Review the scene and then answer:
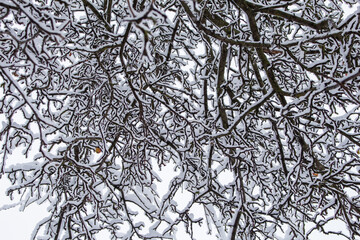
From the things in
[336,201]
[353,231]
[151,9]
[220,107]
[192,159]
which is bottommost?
[353,231]

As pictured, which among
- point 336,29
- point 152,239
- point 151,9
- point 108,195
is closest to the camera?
point 151,9

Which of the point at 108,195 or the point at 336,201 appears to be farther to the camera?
the point at 108,195

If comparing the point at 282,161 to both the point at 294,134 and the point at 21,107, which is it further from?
the point at 21,107

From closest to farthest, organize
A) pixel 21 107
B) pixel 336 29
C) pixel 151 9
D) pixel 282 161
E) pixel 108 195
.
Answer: pixel 151 9 → pixel 336 29 → pixel 21 107 → pixel 282 161 → pixel 108 195

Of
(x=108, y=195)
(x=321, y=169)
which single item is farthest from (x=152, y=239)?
(x=321, y=169)

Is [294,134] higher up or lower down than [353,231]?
higher up

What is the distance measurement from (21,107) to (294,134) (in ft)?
7.32

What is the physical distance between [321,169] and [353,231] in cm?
63

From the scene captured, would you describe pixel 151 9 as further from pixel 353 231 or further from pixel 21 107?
pixel 353 231

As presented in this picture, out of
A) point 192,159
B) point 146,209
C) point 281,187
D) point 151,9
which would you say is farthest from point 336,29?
point 146,209

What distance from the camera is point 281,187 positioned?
3773 mm

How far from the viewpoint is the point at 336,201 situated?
267 cm

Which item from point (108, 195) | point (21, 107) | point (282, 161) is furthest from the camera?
point (108, 195)

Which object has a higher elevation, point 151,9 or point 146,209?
point 146,209
